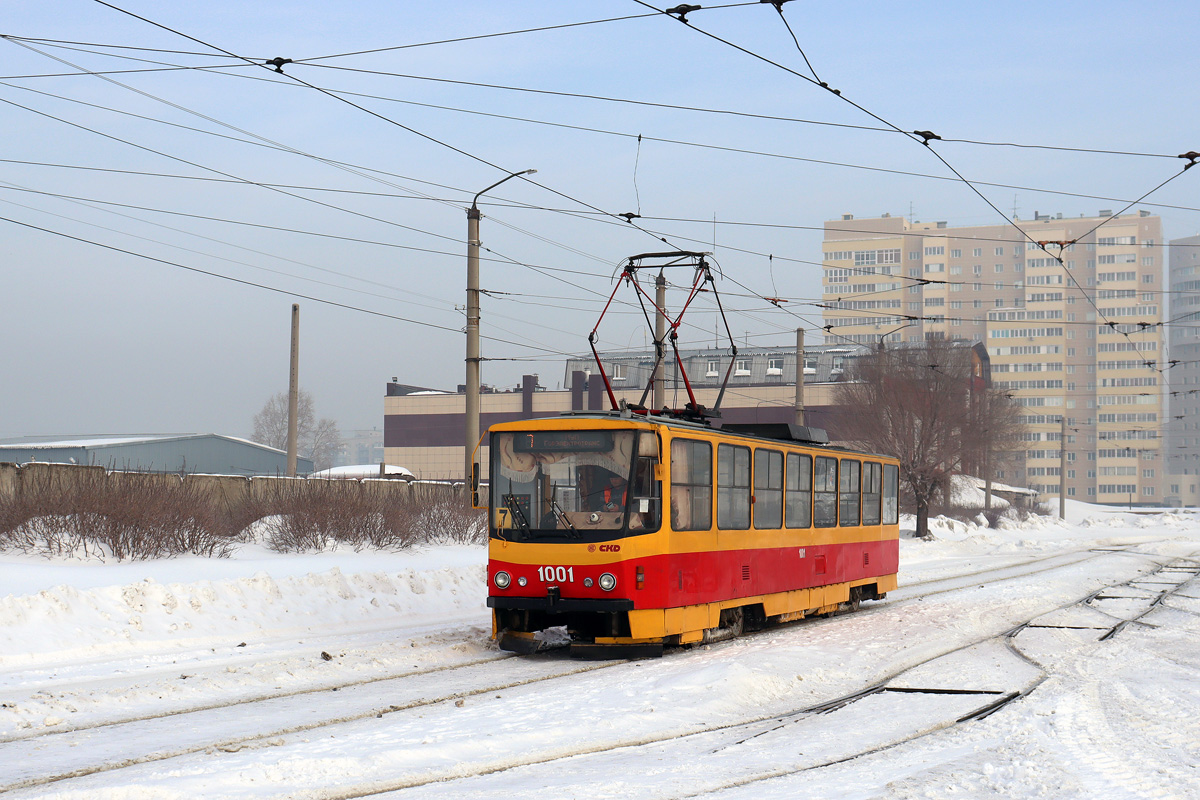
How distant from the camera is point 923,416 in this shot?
4541 cm

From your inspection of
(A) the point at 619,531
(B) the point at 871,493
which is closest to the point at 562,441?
(A) the point at 619,531

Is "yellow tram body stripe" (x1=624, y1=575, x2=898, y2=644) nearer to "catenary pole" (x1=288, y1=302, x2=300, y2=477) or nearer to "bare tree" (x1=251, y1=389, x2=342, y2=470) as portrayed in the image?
"catenary pole" (x1=288, y1=302, x2=300, y2=477)

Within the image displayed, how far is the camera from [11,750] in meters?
7.54

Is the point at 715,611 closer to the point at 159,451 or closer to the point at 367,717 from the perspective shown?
the point at 367,717

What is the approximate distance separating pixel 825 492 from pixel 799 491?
1.20 metres

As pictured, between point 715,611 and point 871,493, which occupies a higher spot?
point 871,493

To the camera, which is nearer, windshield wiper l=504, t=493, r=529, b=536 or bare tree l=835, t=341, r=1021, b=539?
windshield wiper l=504, t=493, r=529, b=536

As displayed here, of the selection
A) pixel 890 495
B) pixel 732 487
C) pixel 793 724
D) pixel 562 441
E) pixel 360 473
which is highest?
pixel 562 441

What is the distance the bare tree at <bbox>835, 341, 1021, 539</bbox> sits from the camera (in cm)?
4522

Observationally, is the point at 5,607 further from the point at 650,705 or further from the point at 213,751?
the point at 650,705

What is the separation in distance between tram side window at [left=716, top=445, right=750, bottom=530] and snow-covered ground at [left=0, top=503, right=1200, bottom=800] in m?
1.52

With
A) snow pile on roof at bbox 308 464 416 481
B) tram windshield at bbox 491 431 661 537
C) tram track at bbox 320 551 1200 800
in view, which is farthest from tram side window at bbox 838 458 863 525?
snow pile on roof at bbox 308 464 416 481

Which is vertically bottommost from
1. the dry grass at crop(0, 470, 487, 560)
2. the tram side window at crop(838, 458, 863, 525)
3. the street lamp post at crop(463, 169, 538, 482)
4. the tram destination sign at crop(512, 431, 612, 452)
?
the dry grass at crop(0, 470, 487, 560)

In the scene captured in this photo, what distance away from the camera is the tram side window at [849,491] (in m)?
18.4
